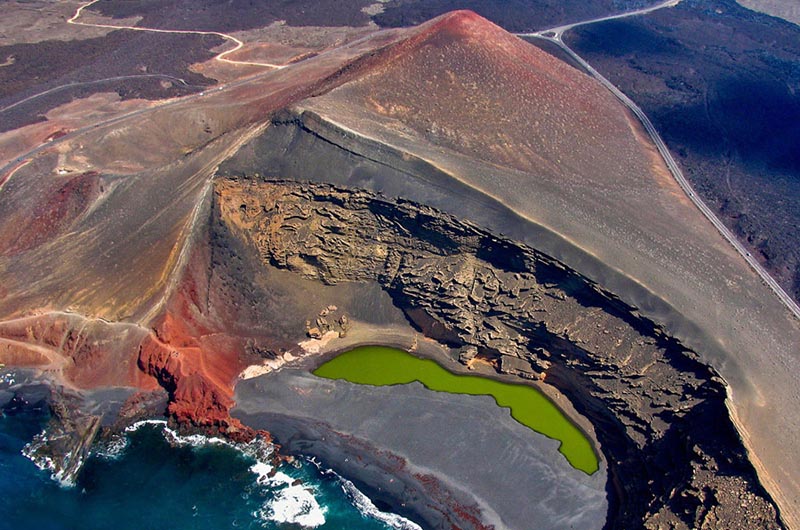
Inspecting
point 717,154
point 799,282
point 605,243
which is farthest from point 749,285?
point 717,154

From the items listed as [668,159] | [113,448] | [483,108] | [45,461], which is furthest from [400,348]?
[668,159]

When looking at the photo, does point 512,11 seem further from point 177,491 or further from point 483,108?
point 177,491

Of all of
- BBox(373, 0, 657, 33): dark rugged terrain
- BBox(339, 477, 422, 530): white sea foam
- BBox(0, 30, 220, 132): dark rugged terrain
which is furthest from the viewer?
BBox(373, 0, 657, 33): dark rugged terrain

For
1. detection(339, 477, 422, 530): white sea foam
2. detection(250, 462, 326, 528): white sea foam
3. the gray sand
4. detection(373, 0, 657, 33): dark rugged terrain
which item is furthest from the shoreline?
detection(373, 0, 657, 33): dark rugged terrain

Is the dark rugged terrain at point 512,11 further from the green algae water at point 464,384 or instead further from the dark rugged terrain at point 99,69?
the green algae water at point 464,384

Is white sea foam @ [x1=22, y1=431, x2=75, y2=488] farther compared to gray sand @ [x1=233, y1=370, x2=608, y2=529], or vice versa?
A: white sea foam @ [x1=22, y1=431, x2=75, y2=488]

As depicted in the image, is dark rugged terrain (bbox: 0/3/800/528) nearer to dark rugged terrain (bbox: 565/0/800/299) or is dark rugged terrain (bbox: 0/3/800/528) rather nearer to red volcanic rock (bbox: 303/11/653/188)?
red volcanic rock (bbox: 303/11/653/188)

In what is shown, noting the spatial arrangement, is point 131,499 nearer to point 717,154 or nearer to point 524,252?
point 524,252
